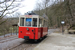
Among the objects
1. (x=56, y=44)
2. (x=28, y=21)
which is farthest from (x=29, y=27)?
(x=56, y=44)

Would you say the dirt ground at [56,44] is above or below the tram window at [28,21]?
below

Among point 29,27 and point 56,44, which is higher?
point 29,27

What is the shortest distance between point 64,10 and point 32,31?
15085 mm

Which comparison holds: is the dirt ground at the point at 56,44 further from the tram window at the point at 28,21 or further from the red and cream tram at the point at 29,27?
the tram window at the point at 28,21

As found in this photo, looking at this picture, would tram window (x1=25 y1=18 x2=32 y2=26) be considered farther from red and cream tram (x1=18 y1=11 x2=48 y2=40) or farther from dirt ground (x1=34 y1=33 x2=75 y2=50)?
dirt ground (x1=34 y1=33 x2=75 y2=50)

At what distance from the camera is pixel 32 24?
29.9 feet

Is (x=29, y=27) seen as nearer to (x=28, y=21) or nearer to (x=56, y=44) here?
(x=28, y=21)

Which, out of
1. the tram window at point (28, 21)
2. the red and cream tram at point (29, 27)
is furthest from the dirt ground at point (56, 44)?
the tram window at point (28, 21)

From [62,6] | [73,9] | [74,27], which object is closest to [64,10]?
[62,6]

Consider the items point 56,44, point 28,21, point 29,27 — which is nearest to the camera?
point 56,44

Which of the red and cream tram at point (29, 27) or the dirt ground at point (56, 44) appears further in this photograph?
the red and cream tram at point (29, 27)

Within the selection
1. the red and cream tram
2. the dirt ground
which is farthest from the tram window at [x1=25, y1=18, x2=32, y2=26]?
the dirt ground

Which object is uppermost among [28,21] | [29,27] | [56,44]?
[28,21]

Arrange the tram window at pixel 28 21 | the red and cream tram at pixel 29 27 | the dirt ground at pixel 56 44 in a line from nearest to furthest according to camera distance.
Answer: the dirt ground at pixel 56 44 → the red and cream tram at pixel 29 27 → the tram window at pixel 28 21
